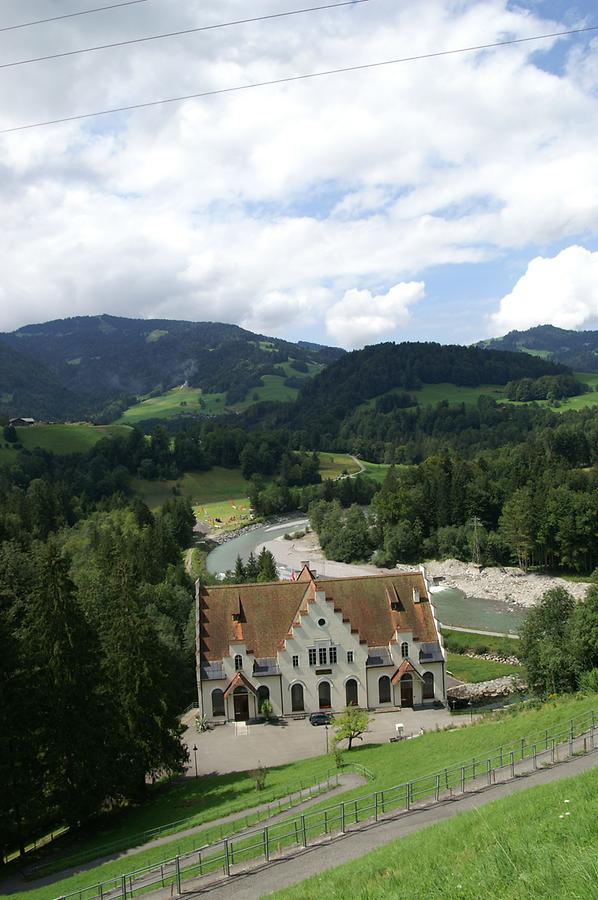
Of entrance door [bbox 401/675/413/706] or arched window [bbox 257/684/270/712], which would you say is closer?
arched window [bbox 257/684/270/712]

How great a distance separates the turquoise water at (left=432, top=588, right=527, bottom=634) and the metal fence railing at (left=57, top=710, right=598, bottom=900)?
141 feet

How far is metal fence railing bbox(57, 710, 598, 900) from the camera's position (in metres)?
19.4

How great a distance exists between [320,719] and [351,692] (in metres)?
3.33

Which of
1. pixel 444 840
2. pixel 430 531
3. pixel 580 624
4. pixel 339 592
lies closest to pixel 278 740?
pixel 339 592

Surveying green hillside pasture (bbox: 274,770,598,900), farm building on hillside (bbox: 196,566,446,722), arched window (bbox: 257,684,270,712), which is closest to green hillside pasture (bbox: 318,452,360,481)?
farm building on hillside (bbox: 196,566,446,722)

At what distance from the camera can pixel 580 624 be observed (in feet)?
130

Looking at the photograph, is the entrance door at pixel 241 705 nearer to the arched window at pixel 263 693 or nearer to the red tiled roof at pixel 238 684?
the red tiled roof at pixel 238 684

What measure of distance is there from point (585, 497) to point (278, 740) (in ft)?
212

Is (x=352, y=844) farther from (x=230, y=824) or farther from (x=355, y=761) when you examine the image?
(x=355, y=761)

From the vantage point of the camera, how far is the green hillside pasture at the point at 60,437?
565 feet

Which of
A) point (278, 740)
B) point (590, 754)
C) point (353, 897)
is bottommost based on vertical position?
point (278, 740)

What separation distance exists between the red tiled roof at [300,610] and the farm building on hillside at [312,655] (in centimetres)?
7

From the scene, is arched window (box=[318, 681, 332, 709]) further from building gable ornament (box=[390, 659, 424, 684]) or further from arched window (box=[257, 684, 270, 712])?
building gable ornament (box=[390, 659, 424, 684])

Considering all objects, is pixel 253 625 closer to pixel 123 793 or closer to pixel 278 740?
pixel 278 740
